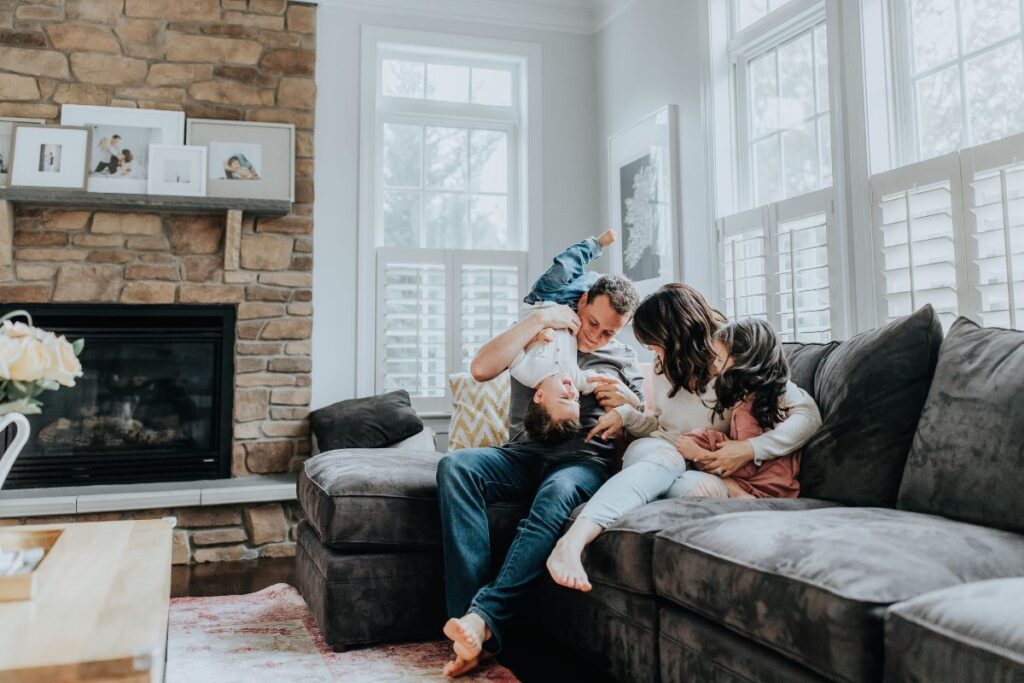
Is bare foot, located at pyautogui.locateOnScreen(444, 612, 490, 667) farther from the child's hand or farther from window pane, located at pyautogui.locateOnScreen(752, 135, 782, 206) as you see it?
window pane, located at pyautogui.locateOnScreen(752, 135, 782, 206)

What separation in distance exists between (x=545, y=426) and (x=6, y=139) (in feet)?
9.83

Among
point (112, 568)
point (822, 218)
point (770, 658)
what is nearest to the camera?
point (770, 658)

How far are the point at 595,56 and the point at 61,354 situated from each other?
146 inches

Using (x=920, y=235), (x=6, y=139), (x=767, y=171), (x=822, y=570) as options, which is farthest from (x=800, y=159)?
(x=6, y=139)

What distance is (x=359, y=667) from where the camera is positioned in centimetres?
200

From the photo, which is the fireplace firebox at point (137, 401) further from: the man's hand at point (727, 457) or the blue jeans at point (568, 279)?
the man's hand at point (727, 457)

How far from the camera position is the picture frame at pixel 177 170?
369 centimetres

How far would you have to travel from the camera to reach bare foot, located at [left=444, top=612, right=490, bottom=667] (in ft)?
6.06

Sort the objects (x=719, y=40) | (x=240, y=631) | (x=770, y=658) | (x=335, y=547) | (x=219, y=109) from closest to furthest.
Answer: (x=770, y=658), (x=335, y=547), (x=240, y=631), (x=719, y=40), (x=219, y=109)

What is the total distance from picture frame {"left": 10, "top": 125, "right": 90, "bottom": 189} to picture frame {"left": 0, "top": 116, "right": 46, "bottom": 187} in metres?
0.03

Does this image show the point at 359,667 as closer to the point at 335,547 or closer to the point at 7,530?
the point at 335,547

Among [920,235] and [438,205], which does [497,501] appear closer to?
[920,235]

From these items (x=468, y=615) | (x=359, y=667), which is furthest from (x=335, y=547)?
(x=468, y=615)

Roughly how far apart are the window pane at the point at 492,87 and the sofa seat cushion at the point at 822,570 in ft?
11.1
